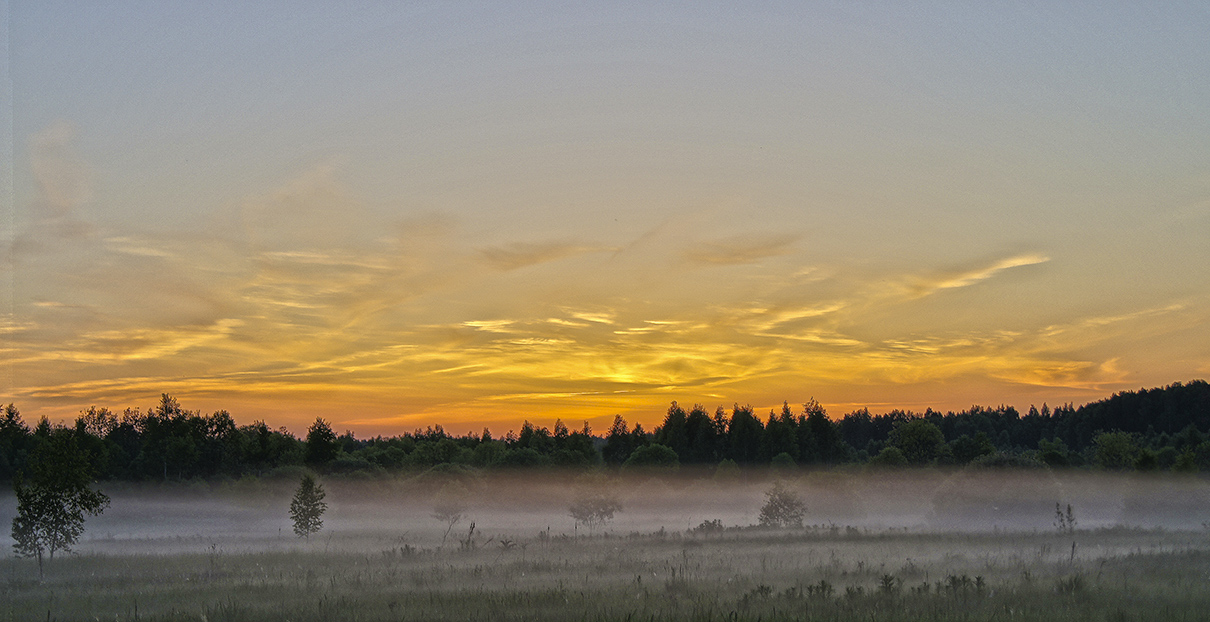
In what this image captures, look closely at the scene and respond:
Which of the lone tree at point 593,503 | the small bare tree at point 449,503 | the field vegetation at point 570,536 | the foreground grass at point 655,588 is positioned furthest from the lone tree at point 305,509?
the lone tree at point 593,503

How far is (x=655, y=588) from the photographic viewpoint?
61.6 feet

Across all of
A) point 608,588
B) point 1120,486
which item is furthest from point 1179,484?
point 608,588

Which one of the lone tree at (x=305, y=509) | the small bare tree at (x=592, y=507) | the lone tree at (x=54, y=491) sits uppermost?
the lone tree at (x=54, y=491)

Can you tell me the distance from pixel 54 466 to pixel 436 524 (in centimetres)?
5028

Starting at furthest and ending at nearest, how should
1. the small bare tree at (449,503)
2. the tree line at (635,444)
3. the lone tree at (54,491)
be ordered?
the tree line at (635,444)
the small bare tree at (449,503)
the lone tree at (54,491)

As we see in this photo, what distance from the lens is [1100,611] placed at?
1448 cm

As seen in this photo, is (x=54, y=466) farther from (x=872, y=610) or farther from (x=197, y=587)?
(x=872, y=610)

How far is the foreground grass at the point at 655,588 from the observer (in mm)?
15133

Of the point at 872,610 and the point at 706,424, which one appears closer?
the point at 872,610

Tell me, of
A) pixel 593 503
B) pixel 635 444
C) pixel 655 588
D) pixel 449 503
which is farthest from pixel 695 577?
pixel 635 444

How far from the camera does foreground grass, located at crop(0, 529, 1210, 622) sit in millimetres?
15133

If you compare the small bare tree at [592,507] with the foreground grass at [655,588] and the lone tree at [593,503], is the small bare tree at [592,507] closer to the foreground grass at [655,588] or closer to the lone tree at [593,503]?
the lone tree at [593,503]

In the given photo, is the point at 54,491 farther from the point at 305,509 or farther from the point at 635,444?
the point at 635,444

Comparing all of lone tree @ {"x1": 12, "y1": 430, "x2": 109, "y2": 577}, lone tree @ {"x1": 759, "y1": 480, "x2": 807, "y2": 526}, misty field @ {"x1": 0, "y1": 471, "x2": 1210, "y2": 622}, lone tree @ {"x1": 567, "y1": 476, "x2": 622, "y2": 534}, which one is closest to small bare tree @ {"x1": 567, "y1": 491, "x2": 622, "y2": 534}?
lone tree @ {"x1": 567, "y1": 476, "x2": 622, "y2": 534}
